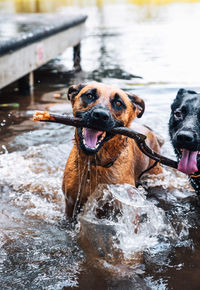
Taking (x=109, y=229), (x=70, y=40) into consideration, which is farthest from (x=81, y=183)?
(x=70, y=40)

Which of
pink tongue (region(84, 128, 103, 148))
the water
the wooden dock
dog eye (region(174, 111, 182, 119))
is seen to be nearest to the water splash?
the water

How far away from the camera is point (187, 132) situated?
369 centimetres

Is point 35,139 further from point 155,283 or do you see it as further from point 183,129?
point 155,283

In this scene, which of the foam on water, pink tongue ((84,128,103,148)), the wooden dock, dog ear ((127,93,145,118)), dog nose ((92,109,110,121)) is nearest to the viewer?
dog nose ((92,109,110,121))

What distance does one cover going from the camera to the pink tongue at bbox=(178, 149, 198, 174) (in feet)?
12.4

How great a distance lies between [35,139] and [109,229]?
279 centimetres

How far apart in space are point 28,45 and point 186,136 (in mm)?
4910

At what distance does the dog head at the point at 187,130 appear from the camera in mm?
3680

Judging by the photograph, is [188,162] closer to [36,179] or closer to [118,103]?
[118,103]

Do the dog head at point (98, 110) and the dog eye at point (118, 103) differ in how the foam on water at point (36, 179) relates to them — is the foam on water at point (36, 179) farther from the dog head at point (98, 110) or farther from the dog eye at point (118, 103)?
the dog eye at point (118, 103)

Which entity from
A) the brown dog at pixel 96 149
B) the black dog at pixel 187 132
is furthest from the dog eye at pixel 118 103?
the black dog at pixel 187 132

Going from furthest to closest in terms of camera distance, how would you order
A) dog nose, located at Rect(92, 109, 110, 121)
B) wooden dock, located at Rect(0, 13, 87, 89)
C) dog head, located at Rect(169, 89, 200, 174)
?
wooden dock, located at Rect(0, 13, 87, 89), dog head, located at Rect(169, 89, 200, 174), dog nose, located at Rect(92, 109, 110, 121)

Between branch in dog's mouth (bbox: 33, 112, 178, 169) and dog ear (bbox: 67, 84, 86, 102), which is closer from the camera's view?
branch in dog's mouth (bbox: 33, 112, 178, 169)

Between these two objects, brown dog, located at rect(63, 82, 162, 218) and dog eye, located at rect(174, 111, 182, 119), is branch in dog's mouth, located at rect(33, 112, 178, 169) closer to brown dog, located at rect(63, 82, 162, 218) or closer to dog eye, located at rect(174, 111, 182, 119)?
brown dog, located at rect(63, 82, 162, 218)
